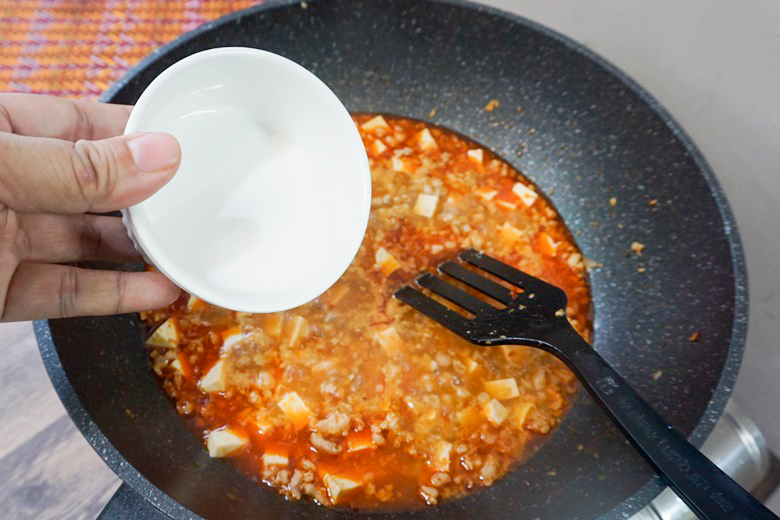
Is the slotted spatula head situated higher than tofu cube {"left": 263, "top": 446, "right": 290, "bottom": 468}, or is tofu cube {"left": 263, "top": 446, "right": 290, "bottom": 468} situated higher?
the slotted spatula head

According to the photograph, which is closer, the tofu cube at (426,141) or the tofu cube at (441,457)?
the tofu cube at (441,457)

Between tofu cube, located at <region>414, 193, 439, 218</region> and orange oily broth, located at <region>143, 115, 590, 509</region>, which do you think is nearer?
orange oily broth, located at <region>143, 115, 590, 509</region>

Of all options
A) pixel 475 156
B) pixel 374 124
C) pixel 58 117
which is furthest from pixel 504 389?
pixel 58 117

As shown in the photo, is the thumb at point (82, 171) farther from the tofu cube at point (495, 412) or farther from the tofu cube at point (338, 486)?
the tofu cube at point (495, 412)

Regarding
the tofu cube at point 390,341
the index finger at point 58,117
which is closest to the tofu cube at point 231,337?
the tofu cube at point 390,341

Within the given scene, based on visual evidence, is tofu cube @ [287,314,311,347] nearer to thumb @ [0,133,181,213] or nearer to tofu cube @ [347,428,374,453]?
tofu cube @ [347,428,374,453]

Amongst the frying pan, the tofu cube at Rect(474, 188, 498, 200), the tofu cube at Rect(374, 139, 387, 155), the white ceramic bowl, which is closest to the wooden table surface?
the frying pan

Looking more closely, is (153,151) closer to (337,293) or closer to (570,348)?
(337,293)

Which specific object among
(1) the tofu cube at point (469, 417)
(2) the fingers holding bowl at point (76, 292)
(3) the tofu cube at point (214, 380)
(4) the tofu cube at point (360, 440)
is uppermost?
(2) the fingers holding bowl at point (76, 292)
